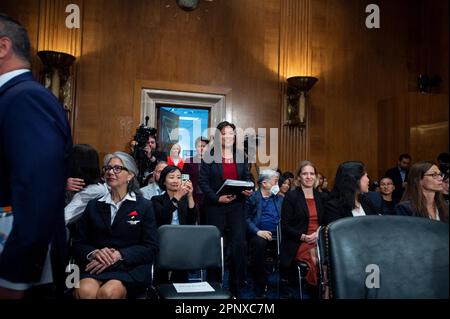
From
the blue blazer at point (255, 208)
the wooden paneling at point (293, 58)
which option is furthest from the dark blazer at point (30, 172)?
the wooden paneling at point (293, 58)

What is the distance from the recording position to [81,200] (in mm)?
2992

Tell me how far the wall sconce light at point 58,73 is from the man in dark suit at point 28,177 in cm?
492

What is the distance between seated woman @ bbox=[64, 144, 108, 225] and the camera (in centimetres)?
297

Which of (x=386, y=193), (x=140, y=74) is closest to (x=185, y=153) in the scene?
(x=140, y=74)

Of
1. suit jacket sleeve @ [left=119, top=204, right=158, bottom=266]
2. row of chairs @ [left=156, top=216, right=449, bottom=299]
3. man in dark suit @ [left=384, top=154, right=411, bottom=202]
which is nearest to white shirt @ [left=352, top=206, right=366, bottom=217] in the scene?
suit jacket sleeve @ [left=119, top=204, right=158, bottom=266]

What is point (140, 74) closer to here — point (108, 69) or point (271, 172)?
point (108, 69)

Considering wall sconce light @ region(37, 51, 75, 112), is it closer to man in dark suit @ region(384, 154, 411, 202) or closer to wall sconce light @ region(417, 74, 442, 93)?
man in dark suit @ region(384, 154, 411, 202)

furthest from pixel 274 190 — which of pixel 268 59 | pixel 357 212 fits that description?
pixel 268 59

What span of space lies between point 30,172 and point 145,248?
5.35 feet

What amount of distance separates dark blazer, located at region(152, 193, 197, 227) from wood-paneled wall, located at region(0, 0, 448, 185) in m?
3.03

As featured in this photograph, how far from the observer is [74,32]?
6230 mm

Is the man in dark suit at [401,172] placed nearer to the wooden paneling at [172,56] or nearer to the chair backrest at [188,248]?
the wooden paneling at [172,56]

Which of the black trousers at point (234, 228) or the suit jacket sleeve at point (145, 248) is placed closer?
the suit jacket sleeve at point (145, 248)

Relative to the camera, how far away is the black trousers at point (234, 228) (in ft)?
12.1
